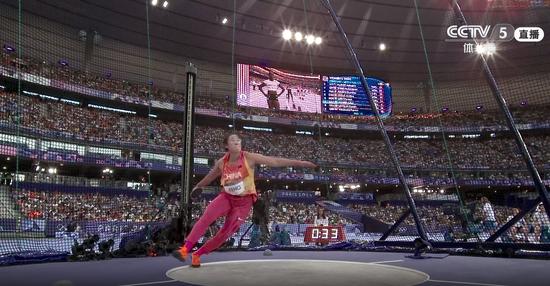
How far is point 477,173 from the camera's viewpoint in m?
42.5

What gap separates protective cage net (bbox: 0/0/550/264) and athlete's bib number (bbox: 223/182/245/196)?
1375 centimetres

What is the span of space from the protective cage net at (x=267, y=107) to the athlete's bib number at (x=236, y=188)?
13.7 metres

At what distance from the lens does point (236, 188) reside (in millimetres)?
6148

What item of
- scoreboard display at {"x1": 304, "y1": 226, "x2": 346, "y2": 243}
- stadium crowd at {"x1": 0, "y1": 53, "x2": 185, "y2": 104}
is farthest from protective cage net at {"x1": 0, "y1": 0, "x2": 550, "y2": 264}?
scoreboard display at {"x1": 304, "y1": 226, "x2": 346, "y2": 243}

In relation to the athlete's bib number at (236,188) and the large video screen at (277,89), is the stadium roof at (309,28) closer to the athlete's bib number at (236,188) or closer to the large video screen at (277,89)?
the large video screen at (277,89)

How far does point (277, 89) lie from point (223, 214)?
1361 inches

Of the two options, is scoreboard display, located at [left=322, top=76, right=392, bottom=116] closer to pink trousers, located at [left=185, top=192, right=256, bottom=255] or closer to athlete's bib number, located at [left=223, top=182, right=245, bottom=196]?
pink trousers, located at [left=185, top=192, right=256, bottom=255]

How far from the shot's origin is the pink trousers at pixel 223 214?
20.5 feet

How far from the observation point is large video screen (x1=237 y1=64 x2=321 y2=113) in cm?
3806

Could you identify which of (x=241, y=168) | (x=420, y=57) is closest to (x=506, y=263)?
(x=241, y=168)

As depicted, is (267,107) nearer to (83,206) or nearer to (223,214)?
(83,206)

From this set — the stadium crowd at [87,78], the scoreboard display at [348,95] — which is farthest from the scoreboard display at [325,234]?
the scoreboard display at [348,95]

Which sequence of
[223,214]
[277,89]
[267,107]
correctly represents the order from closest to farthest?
1. [223,214]
2. [267,107]
3. [277,89]

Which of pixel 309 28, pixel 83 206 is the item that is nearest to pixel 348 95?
pixel 309 28
